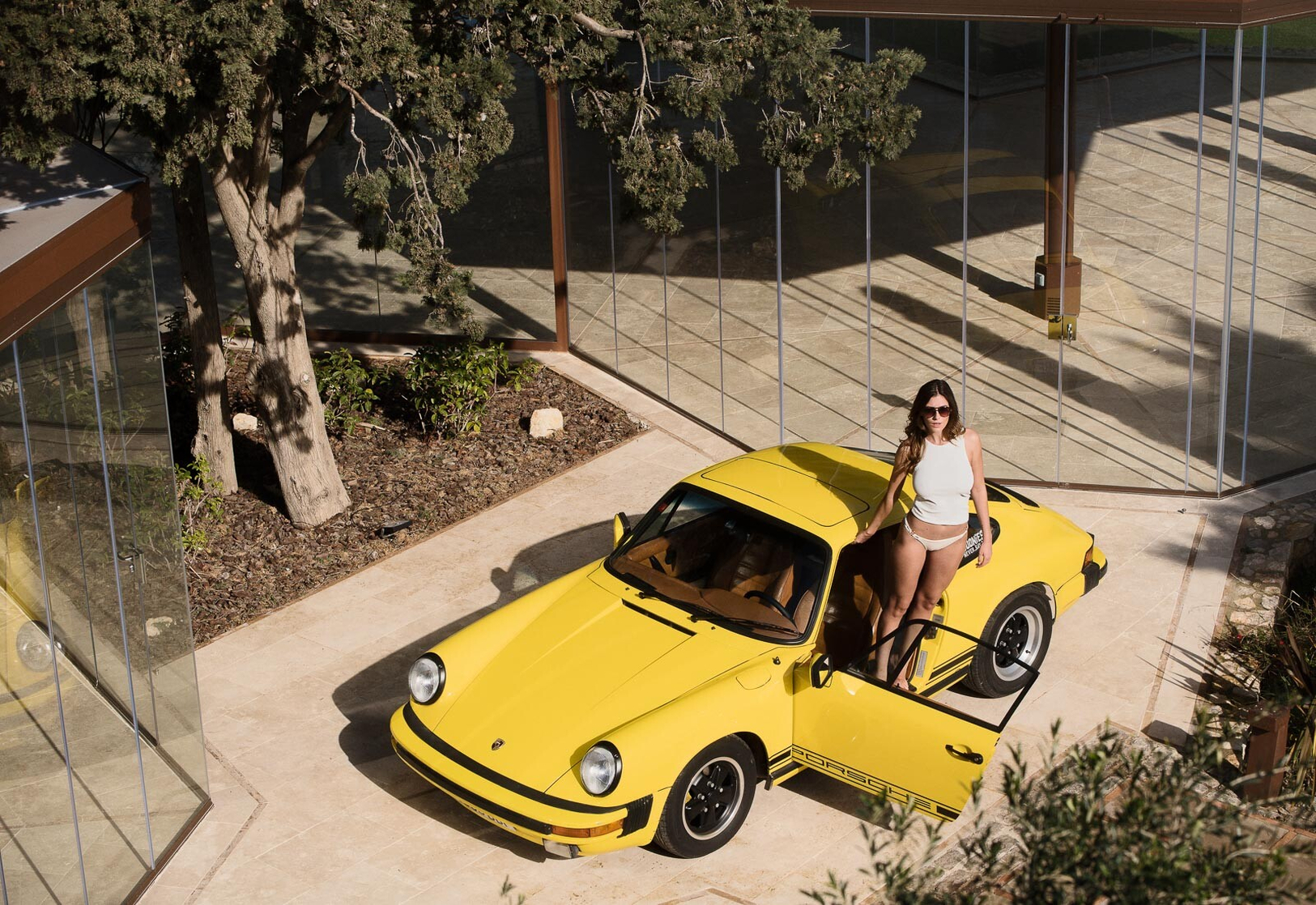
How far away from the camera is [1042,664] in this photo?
948 cm

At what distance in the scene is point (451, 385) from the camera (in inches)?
520

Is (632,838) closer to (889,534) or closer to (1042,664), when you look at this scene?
(889,534)

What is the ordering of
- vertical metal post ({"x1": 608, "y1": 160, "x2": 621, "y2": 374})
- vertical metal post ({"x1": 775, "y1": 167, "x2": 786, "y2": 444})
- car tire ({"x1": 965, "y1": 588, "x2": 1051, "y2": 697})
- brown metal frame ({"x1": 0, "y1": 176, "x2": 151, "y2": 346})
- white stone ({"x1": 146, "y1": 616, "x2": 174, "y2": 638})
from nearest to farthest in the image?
1. brown metal frame ({"x1": 0, "y1": 176, "x2": 151, "y2": 346})
2. white stone ({"x1": 146, "y1": 616, "x2": 174, "y2": 638})
3. car tire ({"x1": 965, "y1": 588, "x2": 1051, "y2": 697})
4. vertical metal post ({"x1": 775, "y1": 167, "x2": 786, "y2": 444})
5. vertical metal post ({"x1": 608, "y1": 160, "x2": 621, "y2": 374})

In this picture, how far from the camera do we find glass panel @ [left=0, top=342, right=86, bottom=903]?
6812 mm

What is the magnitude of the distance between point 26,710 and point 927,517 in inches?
182

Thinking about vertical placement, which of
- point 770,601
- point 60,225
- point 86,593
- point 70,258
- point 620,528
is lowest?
point 620,528

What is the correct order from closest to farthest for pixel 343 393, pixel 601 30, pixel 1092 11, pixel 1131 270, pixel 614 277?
pixel 601 30 < pixel 1092 11 < pixel 1131 270 < pixel 343 393 < pixel 614 277

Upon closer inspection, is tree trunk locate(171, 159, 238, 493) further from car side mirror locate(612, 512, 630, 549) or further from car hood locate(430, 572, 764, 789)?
car hood locate(430, 572, 764, 789)

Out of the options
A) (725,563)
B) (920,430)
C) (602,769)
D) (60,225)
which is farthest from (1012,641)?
(60,225)

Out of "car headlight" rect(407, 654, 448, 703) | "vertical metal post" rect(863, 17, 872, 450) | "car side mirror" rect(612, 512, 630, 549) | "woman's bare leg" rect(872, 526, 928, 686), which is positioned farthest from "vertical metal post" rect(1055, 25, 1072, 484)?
→ "car headlight" rect(407, 654, 448, 703)

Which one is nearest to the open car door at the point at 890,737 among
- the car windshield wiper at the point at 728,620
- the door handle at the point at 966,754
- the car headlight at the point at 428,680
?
the door handle at the point at 966,754

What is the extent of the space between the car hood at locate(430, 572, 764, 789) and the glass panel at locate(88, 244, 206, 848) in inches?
61.5

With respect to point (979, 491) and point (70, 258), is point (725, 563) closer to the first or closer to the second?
point (979, 491)

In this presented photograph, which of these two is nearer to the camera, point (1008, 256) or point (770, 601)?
point (770, 601)
